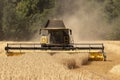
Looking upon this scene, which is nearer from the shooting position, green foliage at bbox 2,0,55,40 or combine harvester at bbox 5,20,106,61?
combine harvester at bbox 5,20,106,61

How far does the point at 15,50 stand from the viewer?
29.5 m

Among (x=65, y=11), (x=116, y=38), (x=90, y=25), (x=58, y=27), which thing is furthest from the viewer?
(x=65, y=11)

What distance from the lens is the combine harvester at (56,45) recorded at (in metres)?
28.3

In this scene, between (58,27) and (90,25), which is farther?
(90,25)

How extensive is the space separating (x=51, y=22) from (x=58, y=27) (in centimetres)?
88

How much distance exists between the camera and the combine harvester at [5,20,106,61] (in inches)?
1116

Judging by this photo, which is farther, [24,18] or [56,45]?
[24,18]

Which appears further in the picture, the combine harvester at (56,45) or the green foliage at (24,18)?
the green foliage at (24,18)

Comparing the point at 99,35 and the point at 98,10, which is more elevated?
the point at 98,10

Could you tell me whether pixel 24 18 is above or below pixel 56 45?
above

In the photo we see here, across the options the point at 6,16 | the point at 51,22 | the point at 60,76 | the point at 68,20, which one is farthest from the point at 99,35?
the point at 60,76

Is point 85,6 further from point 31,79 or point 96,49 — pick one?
point 31,79

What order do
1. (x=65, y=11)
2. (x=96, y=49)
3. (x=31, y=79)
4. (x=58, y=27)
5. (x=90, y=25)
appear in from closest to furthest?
(x=31, y=79)
(x=96, y=49)
(x=58, y=27)
(x=90, y=25)
(x=65, y=11)

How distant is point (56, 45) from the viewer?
3067 centimetres
